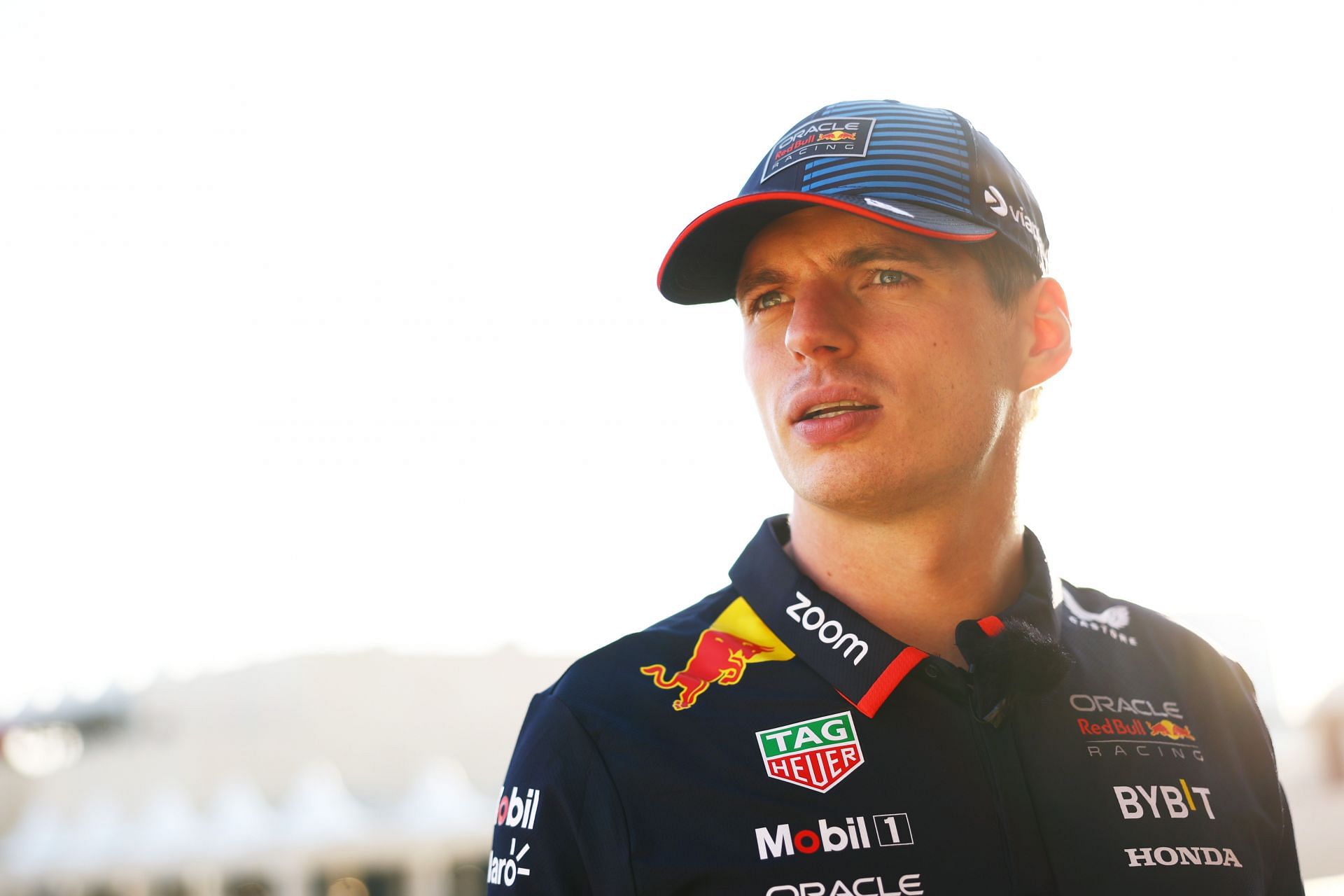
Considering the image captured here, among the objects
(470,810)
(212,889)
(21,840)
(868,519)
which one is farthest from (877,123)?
(21,840)

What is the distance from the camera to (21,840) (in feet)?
48.8

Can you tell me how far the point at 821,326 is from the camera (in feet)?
4.65

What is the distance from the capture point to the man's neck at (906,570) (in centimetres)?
147

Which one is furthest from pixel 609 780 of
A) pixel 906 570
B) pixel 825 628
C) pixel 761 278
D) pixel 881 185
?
pixel 881 185

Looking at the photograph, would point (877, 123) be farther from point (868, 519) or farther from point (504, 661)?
point (504, 661)

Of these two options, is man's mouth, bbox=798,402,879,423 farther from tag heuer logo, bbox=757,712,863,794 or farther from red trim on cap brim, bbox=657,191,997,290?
tag heuer logo, bbox=757,712,863,794

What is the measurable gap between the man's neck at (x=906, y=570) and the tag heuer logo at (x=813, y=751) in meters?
0.19

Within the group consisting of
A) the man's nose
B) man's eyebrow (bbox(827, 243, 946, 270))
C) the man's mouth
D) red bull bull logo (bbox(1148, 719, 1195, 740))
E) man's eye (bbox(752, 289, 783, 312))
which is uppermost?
man's eye (bbox(752, 289, 783, 312))

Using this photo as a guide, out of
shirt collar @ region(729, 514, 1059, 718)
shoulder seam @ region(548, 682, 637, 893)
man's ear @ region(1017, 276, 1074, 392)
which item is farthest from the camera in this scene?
man's ear @ region(1017, 276, 1074, 392)

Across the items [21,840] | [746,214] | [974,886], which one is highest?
[21,840]

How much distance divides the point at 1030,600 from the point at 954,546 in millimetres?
131

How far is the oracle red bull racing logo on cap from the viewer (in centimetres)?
147

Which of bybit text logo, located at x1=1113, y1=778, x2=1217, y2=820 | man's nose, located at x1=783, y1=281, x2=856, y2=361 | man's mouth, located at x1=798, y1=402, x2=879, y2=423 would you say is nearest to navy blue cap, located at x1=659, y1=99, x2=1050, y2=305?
man's nose, located at x1=783, y1=281, x2=856, y2=361

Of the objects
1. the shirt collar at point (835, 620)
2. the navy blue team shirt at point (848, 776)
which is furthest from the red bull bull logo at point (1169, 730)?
the shirt collar at point (835, 620)
